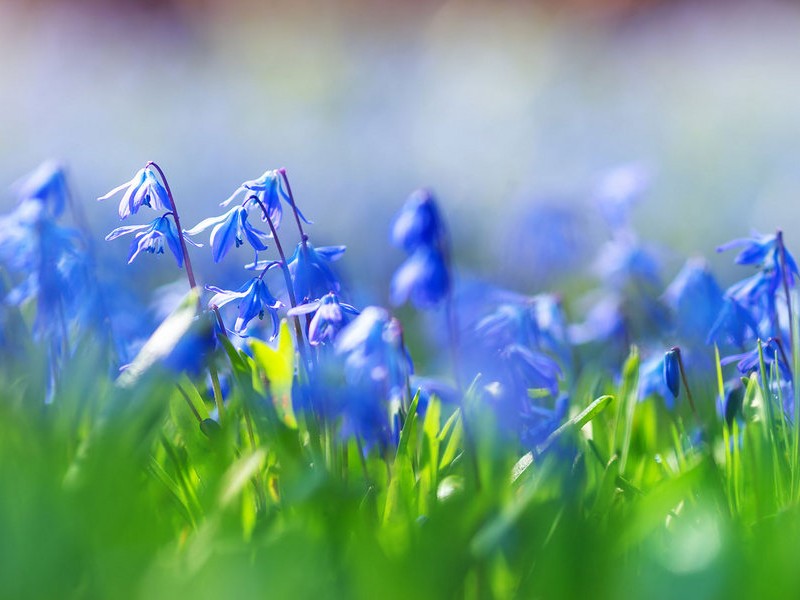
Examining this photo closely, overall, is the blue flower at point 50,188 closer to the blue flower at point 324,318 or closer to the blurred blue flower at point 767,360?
the blue flower at point 324,318

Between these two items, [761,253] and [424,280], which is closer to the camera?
[424,280]

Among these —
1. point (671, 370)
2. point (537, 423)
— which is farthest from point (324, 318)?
point (671, 370)

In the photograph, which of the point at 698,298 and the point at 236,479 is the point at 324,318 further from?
the point at 698,298

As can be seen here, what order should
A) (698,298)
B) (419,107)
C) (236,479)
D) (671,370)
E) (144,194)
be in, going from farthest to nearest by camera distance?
(419,107), (698,298), (671,370), (144,194), (236,479)

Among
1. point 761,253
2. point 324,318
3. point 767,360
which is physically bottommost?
point 767,360

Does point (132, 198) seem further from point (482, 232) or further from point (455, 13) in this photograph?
point (455, 13)

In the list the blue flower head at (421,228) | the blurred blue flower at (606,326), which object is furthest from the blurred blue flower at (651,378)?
the blue flower head at (421,228)

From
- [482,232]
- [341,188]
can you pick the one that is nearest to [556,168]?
[482,232]

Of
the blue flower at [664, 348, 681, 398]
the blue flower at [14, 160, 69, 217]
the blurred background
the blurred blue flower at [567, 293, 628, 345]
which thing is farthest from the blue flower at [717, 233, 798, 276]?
the blurred background
